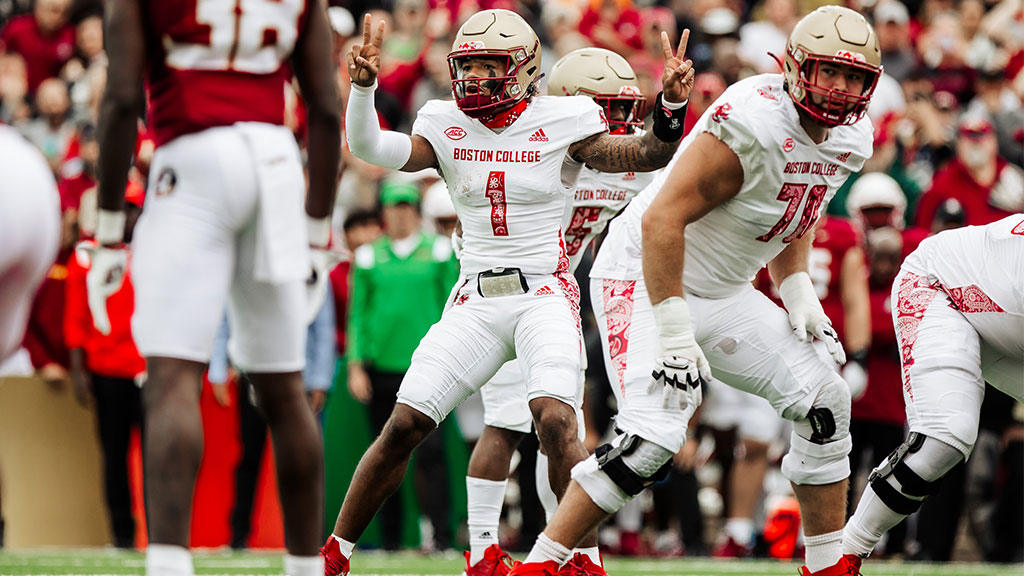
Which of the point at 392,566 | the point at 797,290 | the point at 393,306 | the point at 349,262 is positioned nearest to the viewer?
the point at 797,290

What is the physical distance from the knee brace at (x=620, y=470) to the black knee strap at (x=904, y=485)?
3.06 feet

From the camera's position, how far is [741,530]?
9.09 metres

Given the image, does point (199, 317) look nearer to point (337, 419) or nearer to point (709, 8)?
point (337, 419)

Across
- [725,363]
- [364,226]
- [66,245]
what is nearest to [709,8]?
[364,226]

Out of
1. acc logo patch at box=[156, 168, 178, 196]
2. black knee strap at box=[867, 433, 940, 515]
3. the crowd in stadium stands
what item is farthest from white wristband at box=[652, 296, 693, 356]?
the crowd in stadium stands

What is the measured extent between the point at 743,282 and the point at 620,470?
0.99 metres

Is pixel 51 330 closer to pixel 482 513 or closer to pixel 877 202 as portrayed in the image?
pixel 482 513

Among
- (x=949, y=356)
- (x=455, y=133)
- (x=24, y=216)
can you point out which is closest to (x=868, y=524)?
(x=949, y=356)

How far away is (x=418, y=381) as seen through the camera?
5.21 metres

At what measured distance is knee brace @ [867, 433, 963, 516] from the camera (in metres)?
5.22

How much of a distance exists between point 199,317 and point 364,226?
6377 mm

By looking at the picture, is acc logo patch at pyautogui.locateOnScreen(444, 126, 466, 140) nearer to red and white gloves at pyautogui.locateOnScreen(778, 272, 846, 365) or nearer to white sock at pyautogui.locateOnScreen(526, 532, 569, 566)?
red and white gloves at pyautogui.locateOnScreen(778, 272, 846, 365)

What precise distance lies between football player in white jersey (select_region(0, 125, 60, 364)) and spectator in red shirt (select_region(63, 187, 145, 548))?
274 inches

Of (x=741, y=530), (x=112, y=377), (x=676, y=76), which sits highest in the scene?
(x=676, y=76)
